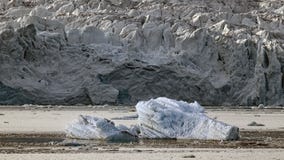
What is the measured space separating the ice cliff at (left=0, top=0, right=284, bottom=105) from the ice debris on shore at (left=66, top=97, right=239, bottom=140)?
799 inches

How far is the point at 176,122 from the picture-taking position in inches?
719

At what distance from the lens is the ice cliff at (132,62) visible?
39.2 meters

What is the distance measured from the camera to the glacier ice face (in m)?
17.6

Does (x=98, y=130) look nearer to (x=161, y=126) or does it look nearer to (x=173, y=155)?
(x=161, y=126)

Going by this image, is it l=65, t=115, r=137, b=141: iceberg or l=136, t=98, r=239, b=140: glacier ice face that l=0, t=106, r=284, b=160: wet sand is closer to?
l=65, t=115, r=137, b=141: iceberg

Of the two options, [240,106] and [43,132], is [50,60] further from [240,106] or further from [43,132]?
[43,132]

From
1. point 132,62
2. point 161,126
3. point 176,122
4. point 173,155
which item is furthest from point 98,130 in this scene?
point 132,62

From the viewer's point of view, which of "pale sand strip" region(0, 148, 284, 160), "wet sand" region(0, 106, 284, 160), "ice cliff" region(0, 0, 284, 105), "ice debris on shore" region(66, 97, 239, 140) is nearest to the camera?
"pale sand strip" region(0, 148, 284, 160)

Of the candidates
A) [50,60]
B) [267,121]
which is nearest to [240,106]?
[50,60]

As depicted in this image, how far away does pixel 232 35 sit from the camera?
45750 millimetres

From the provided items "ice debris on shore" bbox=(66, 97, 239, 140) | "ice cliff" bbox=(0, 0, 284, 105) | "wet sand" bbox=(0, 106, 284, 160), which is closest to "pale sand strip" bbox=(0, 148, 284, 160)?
"wet sand" bbox=(0, 106, 284, 160)

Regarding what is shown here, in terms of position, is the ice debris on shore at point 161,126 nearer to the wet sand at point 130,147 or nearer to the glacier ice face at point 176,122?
the glacier ice face at point 176,122

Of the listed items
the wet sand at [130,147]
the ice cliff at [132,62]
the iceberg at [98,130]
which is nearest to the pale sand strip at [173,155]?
the wet sand at [130,147]

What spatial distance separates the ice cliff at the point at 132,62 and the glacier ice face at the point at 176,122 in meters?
20.4
